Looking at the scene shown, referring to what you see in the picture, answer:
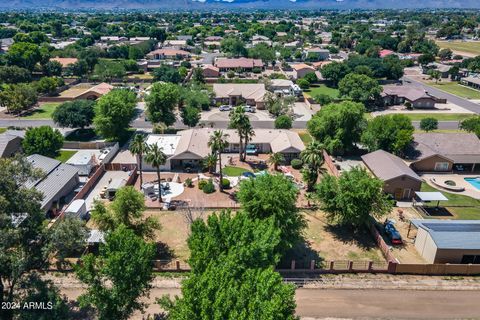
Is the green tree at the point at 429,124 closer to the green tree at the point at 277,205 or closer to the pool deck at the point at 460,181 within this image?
the pool deck at the point at 460,181

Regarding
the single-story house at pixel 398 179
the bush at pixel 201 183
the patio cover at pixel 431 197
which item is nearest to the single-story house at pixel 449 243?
the patio cover at pixel 431 197

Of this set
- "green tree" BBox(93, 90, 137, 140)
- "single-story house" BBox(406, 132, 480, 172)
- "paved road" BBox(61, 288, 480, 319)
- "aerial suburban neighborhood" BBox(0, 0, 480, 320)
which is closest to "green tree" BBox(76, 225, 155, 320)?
"aerial suburban neighborhood" BBox(0, 0, 480, 320)

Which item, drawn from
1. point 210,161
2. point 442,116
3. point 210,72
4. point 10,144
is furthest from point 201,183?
point 210,72

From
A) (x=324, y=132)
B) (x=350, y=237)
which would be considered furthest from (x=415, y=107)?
(x=350, y=237)

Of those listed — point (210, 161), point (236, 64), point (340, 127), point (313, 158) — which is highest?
point (313, 158)

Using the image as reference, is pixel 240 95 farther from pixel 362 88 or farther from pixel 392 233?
pixel 392 233

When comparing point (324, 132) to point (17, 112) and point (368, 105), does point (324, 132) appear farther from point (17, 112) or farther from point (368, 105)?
point (17, 112)
